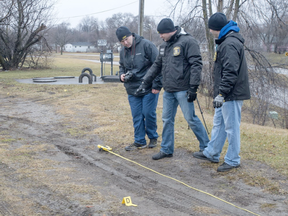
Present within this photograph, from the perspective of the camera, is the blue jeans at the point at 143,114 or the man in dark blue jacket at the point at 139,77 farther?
the blue jeans at the point at 143,114

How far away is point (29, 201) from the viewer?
3.38 m

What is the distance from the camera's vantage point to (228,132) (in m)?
4.13

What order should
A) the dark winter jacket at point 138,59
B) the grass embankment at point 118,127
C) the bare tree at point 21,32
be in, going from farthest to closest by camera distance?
the bare tree at point 21,32
the dark winter jacket at point 138,59
the grass embankment at point 118,127

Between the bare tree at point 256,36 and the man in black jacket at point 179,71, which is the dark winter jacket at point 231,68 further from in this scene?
the bare tree at point 256,36

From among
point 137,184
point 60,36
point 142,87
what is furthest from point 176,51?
point 60,36

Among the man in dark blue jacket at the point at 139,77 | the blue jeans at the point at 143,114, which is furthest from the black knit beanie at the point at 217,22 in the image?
the blue jeans at the point at 143,114

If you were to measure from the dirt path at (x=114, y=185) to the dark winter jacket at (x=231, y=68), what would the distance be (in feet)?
3.72

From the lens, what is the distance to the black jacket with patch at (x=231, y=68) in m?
3.85

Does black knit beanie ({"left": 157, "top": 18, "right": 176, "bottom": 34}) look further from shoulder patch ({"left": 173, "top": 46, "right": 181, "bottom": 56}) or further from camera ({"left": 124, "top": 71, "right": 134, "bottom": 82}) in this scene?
camera ({"left": 124, "top": 71, "right": 134, "bottom": 82})

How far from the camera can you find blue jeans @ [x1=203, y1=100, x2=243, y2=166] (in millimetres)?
4052

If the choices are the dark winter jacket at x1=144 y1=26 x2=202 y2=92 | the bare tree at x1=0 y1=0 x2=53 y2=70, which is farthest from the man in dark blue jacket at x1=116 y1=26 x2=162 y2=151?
the bare tree at x1=0 y1=0 x2=53 y2=70

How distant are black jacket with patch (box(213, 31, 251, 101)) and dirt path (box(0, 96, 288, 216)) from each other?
3.71 feet

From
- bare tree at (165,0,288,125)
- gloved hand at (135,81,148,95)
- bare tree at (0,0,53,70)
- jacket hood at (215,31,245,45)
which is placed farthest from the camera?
bare tree at (0,0,53,70)

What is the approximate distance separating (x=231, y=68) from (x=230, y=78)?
0.13 metres
